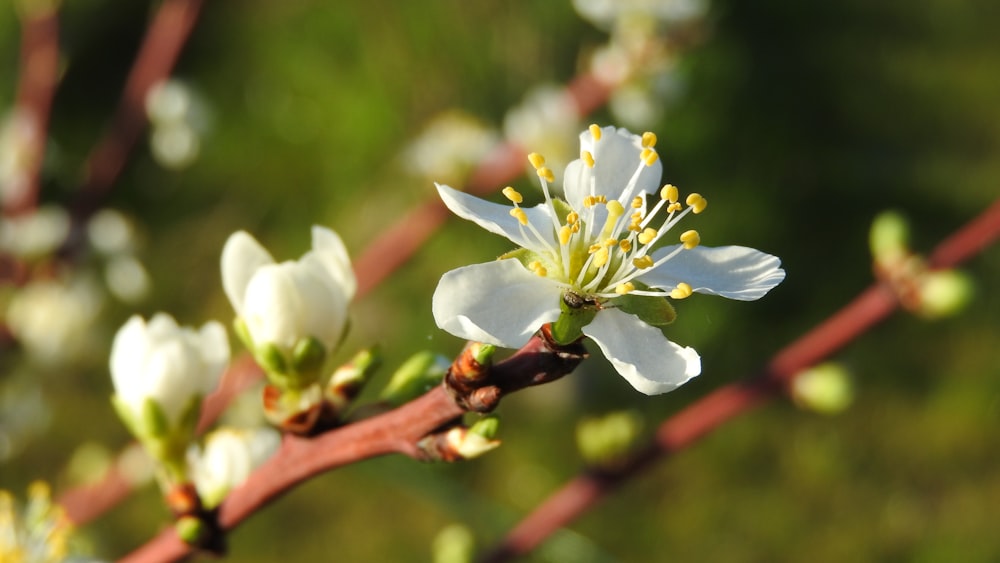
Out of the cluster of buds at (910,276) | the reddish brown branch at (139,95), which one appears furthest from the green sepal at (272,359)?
the reddish brown branch at (139,95)

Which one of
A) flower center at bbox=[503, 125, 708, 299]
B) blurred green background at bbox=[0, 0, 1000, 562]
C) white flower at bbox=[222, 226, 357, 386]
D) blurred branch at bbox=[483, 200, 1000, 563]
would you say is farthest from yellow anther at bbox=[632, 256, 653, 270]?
blurred green background at bbox=[0, 0, 1000, 562]

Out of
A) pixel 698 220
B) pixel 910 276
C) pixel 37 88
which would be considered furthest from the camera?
pixel 698 220

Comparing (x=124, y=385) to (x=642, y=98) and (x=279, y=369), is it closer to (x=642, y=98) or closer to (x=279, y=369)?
(x=279, y=369)

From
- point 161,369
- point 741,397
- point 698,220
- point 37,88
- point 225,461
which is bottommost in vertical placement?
point 698,220

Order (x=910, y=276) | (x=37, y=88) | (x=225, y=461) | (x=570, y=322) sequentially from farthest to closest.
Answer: (x=37, y=88), (x=910, y=276), (x=225, y=461), (x=570, y=322)

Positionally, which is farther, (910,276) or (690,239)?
(910,276)

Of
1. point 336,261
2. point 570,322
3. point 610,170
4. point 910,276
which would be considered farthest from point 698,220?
point 570,322

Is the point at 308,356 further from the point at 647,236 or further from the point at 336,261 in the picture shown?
the point at 647,236
